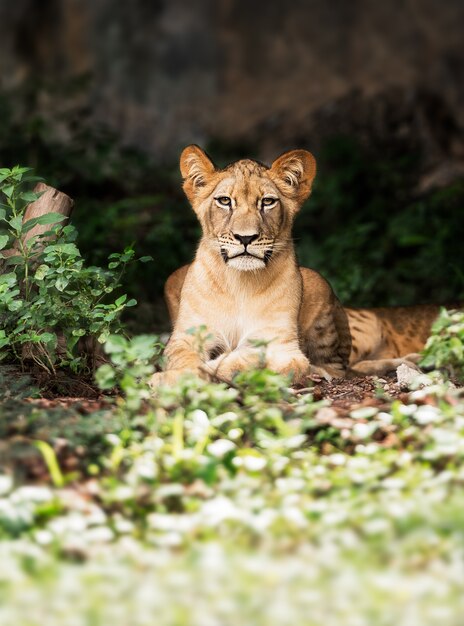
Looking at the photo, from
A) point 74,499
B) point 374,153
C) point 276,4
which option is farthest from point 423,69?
point 74,499

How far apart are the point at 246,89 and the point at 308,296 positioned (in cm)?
927

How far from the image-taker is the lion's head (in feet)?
19.9

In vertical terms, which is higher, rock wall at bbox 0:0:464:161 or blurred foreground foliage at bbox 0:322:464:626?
rock wall at bbox 0:0:464:161

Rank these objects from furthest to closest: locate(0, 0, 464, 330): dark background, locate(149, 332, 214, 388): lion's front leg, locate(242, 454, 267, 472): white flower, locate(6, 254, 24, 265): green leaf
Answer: locate(0, 0, 464, 330): dark background, locate(6, 254, 24, 265): green leaf, locate(149, 332, 214, 388): lion's front leg, locate(242, 454, 267, 472): white flower

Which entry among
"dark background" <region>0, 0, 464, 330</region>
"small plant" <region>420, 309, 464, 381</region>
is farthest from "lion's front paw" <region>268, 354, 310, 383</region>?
"dark background" <region>0, 0, 464, 330</region>

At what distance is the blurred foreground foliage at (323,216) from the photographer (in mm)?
9484

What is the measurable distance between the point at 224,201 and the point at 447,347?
1615mm

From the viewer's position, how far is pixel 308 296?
23.0 ft

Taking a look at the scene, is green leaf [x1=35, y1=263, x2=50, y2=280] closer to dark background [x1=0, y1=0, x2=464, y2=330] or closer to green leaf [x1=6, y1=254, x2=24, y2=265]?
green leaf [x1=6, y1=254, x2=24, y2=265]

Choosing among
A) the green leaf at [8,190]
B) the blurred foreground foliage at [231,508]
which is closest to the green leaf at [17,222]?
the green leaf at [8,190]

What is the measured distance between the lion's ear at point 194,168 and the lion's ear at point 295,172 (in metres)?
0.37

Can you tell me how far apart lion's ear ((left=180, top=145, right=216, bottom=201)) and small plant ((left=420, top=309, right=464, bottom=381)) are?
177 centimetres

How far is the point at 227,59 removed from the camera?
624 inches

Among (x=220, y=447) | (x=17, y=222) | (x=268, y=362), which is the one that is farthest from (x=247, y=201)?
(x=220, y=447)
